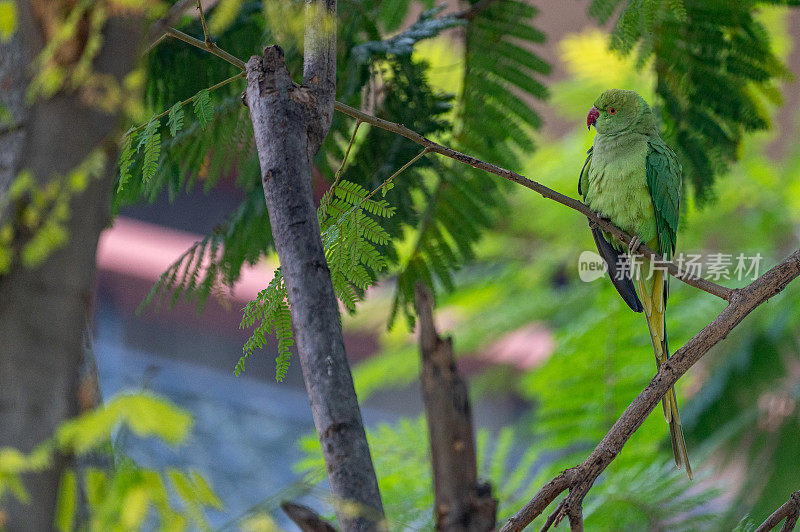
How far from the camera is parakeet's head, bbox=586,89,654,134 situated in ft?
4.66

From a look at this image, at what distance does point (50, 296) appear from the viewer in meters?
0.64

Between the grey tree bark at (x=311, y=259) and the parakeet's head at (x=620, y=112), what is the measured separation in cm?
69

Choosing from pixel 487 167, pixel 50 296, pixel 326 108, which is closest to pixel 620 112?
pixel 487 167

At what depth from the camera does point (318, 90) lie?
2.99 feet

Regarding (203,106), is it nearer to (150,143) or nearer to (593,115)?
(150,143)

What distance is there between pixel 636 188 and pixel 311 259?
3.10ft

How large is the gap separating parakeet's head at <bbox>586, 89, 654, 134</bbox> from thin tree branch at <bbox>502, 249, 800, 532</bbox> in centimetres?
51

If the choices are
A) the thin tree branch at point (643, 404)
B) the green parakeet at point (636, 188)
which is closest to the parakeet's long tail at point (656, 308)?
the green parakeet at point (636, 188)

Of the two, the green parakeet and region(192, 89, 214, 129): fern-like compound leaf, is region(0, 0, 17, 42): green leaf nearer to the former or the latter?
region(192, 89, 214, 129): fern-like compound leaf

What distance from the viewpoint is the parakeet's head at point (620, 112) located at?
142 centimetres

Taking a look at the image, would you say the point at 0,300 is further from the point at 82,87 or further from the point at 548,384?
the point at 548,384

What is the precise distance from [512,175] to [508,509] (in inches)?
56.6

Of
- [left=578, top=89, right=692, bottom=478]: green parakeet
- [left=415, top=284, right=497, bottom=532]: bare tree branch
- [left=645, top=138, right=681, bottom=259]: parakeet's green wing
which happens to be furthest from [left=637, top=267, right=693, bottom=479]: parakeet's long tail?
[left=415, top=284, right=497, bottom=532]: bare tree branch

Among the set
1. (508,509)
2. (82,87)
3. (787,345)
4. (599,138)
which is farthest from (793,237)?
(82,87)
